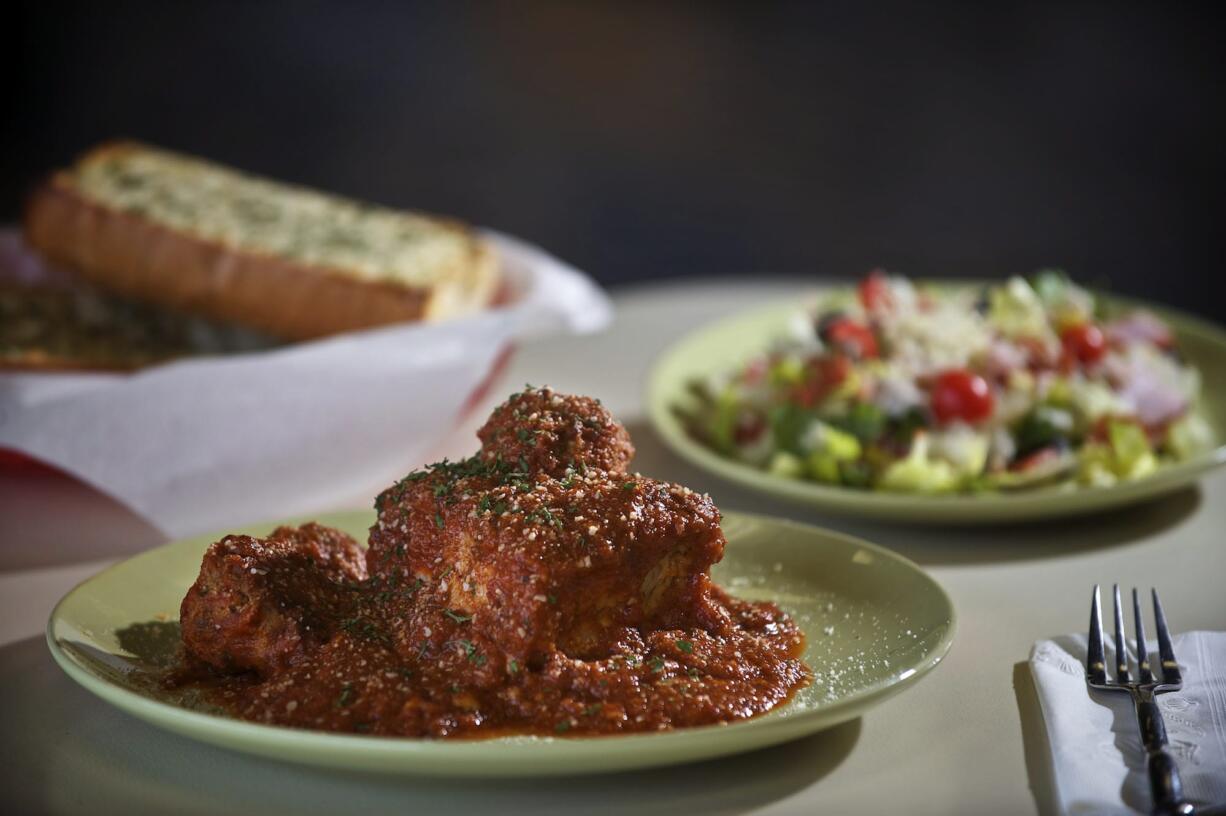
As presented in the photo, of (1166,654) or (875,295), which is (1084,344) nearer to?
(875,295)

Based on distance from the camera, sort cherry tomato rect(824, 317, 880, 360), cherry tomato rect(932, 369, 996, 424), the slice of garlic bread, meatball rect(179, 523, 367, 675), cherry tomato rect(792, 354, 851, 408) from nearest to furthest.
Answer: meatball rect(179, 523, 367, 675) → cherry tomato rect(932, 369, 996, 424) → cherry tomato rect(792, 354, 851, 408) → cherry tomato rect(824, 317, 880, 360) → the slice of garlic bread

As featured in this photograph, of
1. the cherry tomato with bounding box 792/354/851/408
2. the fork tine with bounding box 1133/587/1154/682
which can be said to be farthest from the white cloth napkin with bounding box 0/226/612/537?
the fork tine with bounding box 1133/587/1154/682

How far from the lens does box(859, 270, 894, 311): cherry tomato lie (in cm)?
341

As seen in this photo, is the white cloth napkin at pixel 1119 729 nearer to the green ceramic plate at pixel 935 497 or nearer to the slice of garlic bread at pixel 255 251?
the green ceramic plate at pixel 935 497

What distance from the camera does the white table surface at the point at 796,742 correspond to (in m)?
1.67

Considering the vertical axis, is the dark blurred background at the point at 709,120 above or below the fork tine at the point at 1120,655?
above

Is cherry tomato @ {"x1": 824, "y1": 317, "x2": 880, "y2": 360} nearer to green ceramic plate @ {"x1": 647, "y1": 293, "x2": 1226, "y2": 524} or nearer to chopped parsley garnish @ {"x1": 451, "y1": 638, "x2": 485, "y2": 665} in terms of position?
green ceramic plate @ {"x1": 647, "y1": 293, "x2": 1226, "y2": 524}

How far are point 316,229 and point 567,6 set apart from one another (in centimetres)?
468

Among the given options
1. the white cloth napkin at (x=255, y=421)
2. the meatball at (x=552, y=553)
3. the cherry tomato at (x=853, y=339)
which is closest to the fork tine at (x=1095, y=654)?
the meatball at (x=552, y=553)

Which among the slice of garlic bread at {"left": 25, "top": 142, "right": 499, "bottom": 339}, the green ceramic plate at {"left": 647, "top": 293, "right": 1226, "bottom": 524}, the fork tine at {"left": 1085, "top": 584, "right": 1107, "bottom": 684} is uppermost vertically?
the slice of garlic bread at {"left": 25, "top": 142, "right": 499, "bottom": 339}

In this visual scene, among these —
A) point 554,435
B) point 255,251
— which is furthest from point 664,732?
point 255,251

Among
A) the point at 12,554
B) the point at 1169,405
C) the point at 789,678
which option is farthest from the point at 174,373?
the point at 1169,405

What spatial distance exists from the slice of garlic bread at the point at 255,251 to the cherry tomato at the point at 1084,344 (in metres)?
1.57

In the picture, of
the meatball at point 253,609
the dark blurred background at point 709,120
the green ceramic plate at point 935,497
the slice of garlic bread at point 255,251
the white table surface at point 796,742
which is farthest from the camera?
the dark blurred background at point 709,120
